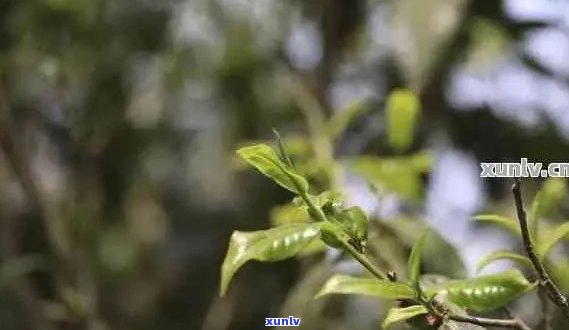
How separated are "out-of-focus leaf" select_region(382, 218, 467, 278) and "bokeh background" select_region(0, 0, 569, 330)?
11 centimetres

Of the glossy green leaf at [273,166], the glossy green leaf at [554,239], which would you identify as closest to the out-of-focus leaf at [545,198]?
the glossy green leaf at [554,239]

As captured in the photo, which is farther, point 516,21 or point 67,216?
point 67,216

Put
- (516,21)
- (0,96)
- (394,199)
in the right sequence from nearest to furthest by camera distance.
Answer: (394,199) → (516,21) → (0,96)

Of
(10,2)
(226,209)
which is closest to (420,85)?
(226,209)

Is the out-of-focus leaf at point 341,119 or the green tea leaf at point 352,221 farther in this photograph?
the out-of-focus leaf at point 341,119

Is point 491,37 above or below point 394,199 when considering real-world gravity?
above

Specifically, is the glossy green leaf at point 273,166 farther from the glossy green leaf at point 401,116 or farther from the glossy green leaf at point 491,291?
the glossy green leaf at point 401,116

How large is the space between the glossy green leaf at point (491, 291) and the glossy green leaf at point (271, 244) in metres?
0.05

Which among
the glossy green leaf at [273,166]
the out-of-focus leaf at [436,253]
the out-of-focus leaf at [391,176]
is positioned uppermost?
the out-of-focus leaf at [391,176]

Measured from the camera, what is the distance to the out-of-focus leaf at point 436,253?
0.54 m

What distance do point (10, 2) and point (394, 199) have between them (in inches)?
15.2

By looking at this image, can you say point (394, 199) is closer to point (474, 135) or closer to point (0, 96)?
point (474, 135)

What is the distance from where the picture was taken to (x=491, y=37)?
0.79 m

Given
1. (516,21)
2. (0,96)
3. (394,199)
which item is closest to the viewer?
(394,199)
